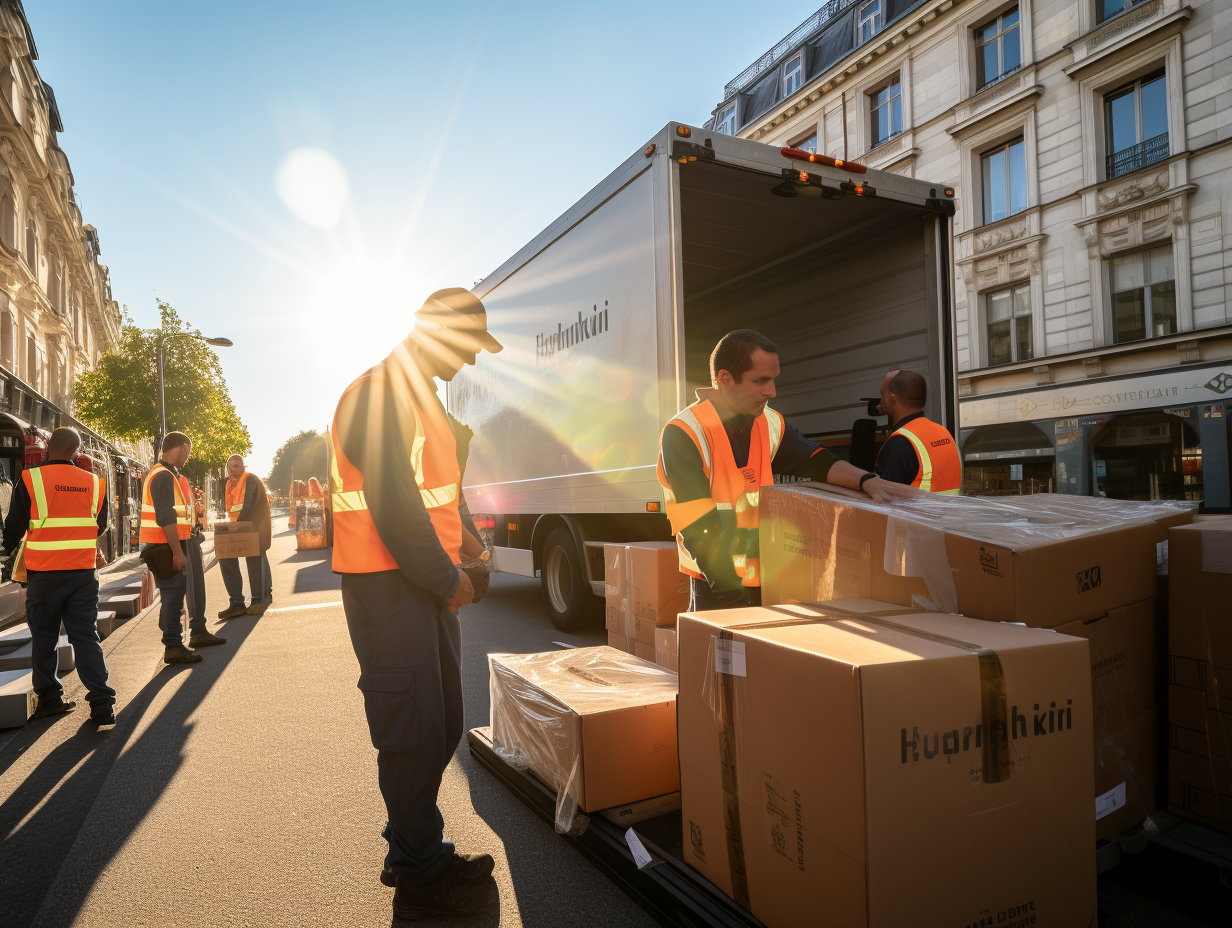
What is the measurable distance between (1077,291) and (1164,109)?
11.6 ft

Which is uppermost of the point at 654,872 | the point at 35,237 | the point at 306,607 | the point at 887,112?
the point at 887,112

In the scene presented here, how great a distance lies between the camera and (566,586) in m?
6.86

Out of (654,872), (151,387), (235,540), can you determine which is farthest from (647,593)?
(151,387)

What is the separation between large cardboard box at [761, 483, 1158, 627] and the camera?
6.20 feet

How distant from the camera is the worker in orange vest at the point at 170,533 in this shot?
586 centimetres

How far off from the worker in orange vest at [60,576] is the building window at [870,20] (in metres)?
21.1

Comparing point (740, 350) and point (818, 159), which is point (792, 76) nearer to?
point (818, 159)

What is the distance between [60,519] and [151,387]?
25436 mm

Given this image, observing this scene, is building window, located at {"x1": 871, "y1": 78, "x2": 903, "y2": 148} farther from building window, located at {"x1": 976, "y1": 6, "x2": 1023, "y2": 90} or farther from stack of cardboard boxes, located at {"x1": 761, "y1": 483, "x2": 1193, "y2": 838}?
stack of cardboard boxes, located at {"x1": 761, "y1": 483, "x2": 1193, "y2": 838}

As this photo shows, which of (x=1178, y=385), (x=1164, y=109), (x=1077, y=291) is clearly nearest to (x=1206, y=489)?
(x=1178, y=385)

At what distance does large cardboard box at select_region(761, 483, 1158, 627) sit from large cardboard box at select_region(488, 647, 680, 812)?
0.62 metres

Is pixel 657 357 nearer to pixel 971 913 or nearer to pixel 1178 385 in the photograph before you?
pixel 971 913

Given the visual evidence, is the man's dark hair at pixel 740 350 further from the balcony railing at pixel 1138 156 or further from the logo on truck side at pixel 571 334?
the balcony railing at pixel 1138 156

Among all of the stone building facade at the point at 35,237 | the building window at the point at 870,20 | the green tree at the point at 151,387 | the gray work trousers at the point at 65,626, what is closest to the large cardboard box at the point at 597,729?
the gray work trousers at the point at 65,626
